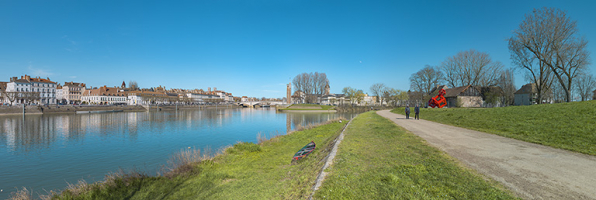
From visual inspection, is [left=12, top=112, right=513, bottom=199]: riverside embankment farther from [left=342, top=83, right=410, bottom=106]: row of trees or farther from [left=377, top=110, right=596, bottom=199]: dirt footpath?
[left=342, top=83, right=410, bottom=106]: row of trees

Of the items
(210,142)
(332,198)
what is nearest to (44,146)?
(210,142)

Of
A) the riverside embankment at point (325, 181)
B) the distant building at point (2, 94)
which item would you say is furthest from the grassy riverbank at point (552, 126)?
the distant building at point (2, 94)

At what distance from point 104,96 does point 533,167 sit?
138826 mm

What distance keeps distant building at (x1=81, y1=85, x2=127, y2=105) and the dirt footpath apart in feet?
427

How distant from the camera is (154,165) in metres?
14.6

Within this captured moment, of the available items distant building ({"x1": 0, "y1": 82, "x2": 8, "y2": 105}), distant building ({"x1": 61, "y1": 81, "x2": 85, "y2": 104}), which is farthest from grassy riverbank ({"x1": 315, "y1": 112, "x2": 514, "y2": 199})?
distant building ({"x1": 61, "y1": 81, "x2": 85, "y2": 104})

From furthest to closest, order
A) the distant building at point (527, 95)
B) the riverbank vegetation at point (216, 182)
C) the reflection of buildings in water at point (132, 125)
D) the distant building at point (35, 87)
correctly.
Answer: the distant building at point (35, 87) → the distant building at point (527, 95) → the reflection of buildings in water at point (132, 125) → the riverbank vegetation at point (216, 182)

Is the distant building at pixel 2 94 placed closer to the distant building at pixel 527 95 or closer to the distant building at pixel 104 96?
the distant building at pixel 104 96

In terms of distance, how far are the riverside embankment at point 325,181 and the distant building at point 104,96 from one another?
121 meters

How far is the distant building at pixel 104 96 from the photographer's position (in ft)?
348

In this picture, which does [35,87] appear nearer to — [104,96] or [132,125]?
[104,96]

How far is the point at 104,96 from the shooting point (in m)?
107

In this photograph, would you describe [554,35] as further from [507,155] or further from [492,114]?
[507,155]

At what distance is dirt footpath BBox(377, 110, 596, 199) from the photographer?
182 inches
